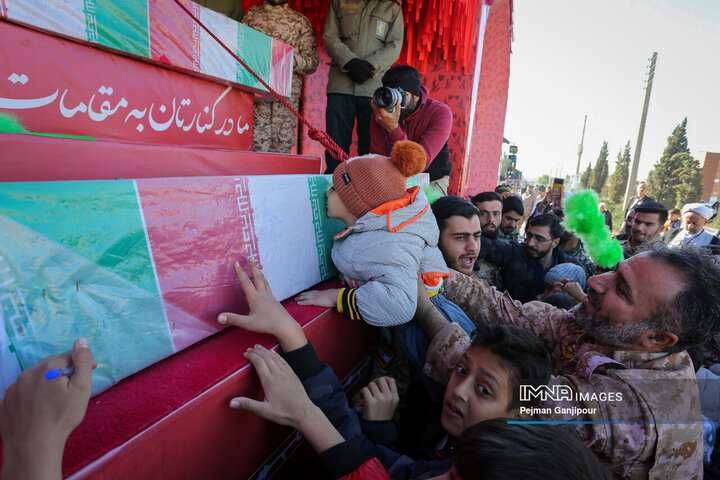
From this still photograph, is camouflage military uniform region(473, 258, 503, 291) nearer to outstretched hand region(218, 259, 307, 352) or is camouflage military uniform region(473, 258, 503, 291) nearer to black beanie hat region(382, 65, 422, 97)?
black beanie hat region(382, 65, 422, 97)

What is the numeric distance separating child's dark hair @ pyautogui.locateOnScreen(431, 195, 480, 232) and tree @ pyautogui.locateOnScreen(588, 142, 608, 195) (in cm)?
4162

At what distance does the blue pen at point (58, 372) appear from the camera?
0.51 m

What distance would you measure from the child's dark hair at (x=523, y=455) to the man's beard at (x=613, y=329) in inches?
28.6

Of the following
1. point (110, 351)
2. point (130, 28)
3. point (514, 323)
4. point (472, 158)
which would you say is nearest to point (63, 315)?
point (110, 351)

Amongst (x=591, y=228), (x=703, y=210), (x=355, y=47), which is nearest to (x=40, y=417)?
(x=355, y=47)

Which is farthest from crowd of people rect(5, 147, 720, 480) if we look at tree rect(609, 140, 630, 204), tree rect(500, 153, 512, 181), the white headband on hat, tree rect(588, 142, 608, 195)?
tree rect(588, 142, 608, 195)

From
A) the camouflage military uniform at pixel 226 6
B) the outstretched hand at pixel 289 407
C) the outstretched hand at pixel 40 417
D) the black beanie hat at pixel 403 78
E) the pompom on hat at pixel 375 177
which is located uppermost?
the camouflage military uniform at pixel 226 6

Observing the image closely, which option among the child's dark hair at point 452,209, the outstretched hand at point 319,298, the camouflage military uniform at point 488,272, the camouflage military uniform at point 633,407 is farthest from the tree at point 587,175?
the outstretched hand at point 319,298

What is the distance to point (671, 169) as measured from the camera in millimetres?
27047

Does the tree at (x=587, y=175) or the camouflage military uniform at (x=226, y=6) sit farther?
the tree at (x=587, y=175)

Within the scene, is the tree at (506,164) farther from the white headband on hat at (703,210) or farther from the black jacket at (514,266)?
the black jacket at (514,266)

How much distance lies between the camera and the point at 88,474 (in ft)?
1.69

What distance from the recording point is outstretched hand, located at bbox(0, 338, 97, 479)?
0.47m

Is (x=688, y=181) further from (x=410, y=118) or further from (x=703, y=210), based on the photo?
(x=410, y=118)
